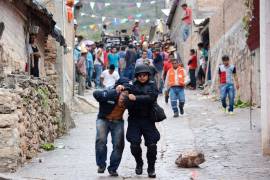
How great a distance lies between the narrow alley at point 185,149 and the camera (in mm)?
9414

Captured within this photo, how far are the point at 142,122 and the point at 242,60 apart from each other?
413 inches

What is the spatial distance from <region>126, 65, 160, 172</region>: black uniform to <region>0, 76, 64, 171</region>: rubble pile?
1.73 metres

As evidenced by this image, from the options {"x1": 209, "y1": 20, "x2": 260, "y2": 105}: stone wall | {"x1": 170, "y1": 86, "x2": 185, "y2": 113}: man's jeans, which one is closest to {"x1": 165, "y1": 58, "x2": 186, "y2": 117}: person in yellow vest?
{"x1": 170, "y1": 86, "x2": 185, "y2": 113}: man's jeans

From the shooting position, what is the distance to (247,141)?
12234mm

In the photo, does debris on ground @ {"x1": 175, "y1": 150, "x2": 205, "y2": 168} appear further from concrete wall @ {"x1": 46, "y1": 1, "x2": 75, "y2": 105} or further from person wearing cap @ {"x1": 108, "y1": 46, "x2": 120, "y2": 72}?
person wearing cap @ {"x1": 108, "y1": 46, "x2": 120, "y2": 72}

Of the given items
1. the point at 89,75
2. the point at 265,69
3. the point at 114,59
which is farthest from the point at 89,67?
the point at 265,69

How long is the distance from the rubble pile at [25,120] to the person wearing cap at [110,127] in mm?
1217

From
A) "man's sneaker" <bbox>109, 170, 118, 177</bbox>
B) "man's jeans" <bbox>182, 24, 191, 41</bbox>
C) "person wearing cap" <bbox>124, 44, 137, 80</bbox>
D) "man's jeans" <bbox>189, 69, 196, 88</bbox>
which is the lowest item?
"man's sneaker" <bbox>109, 170, 118, 177</bbox>

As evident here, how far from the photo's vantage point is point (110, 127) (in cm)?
930

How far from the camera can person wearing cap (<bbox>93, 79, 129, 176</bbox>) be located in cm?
909

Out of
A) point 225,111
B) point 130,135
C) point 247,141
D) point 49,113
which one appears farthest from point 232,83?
point 130,135

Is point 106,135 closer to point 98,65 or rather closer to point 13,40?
point 13,40

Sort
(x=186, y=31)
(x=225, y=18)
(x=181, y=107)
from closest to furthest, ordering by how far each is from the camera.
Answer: (x=181, y=107) < (x=225, y=18) < (x=186, y=31)

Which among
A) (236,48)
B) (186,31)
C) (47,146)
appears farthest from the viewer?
(186,31)
